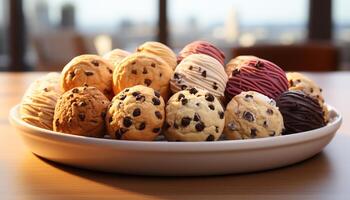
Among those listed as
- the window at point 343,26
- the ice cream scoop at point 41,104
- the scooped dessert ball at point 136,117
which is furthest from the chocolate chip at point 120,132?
the window at point 343,26

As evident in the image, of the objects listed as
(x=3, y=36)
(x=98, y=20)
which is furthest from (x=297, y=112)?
(x=3, y=36)

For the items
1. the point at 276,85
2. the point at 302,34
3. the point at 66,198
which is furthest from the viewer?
the point at 302,34

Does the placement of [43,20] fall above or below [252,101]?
below

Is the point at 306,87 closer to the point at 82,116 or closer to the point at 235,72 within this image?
the point at 235,72

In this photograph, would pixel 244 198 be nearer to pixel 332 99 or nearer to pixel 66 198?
pixel 66 198

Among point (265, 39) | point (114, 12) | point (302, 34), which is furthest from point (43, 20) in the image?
point (302, 34)

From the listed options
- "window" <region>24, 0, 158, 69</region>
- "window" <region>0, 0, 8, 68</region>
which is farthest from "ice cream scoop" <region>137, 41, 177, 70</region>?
"window" <region>0, 0, 8, 68</region>

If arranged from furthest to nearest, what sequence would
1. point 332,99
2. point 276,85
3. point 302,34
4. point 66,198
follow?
point 302,34 < point 332,99 < point 276,85 < point 66,198

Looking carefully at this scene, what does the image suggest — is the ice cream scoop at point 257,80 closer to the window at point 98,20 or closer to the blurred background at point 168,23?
the blurred background at point 168,23
